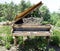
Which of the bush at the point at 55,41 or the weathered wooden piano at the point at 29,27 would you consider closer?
the weathered wooden piano at the point at 29,27

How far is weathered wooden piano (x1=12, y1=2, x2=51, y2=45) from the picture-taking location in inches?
619

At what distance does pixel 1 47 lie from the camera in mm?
17328

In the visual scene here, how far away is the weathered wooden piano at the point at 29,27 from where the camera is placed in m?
15.7

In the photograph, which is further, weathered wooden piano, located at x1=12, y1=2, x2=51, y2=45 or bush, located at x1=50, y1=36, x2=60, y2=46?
bush, located at x1=50, y1=36, x2=60, y2=46

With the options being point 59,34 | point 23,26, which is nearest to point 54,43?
point 59,34

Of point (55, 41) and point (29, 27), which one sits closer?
point (29, 27)

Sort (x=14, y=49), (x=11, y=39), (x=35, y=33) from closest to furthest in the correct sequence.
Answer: (x=35, y=33)
(x=14, y=49)
(x=11, y=39)

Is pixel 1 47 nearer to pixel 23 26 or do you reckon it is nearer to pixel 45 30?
pixel 23 26

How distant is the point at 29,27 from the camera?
1587 cm

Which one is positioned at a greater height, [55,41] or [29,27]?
[29,27]

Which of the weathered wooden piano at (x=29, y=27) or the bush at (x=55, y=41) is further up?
the weathered wooden piano at (x=29, y=27)

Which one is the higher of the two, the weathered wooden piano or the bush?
the weathered wooden piano

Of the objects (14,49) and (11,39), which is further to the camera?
(11,39)

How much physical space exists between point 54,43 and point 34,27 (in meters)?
3.50
